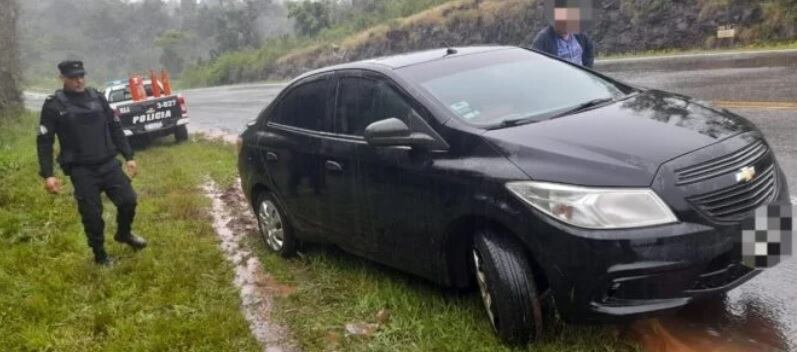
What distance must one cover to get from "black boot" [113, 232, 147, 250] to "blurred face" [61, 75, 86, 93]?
1366mm

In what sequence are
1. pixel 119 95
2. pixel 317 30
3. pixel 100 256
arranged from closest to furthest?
1. pixel 100 256
2. pixel 119 95
3. pixel 317 30

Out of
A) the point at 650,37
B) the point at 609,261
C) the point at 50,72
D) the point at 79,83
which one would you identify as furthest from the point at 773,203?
the point at 50,72

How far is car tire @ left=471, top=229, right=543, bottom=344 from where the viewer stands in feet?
11.3

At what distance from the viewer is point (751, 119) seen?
8.28 metres

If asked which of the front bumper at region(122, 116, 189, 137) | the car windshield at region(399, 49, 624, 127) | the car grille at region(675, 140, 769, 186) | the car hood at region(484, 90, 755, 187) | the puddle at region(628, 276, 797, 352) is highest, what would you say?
the car windshield at region(399, 49, 624, 127)

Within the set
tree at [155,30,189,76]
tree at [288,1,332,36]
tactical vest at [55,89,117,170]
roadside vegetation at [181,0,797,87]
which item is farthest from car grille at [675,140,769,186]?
tree at [155,30,189,76]

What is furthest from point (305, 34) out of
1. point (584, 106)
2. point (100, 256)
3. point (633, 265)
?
point (633, 265)

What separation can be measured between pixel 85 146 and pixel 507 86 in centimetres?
350

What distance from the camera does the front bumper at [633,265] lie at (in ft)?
10.2

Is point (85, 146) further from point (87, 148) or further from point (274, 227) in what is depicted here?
point (274, 227)

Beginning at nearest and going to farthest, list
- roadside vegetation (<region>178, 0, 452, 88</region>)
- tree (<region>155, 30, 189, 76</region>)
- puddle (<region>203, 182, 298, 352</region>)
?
puddle (<region>203, 182, 298, 352</region>), roadside vegetation (<region>178, 0, 452, 88</region>), tree (<region>155, 30, 189, 76</region>)

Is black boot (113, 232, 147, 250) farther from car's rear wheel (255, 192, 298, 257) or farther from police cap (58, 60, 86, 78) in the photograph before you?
police cap (58, 60, 86, 78)

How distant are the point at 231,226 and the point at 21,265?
1.92 m

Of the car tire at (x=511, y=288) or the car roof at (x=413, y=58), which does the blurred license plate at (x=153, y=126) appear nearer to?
the car roof at (x=413, y=58)
